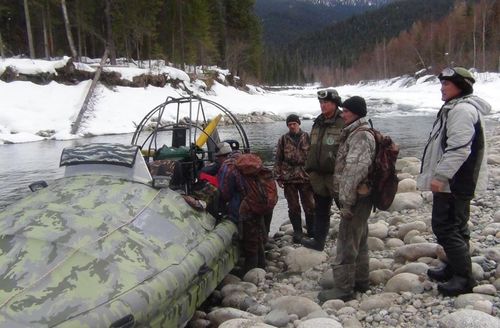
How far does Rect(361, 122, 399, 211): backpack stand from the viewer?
405cm

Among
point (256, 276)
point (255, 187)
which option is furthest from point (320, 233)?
point (255, 187)

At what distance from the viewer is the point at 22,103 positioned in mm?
26406

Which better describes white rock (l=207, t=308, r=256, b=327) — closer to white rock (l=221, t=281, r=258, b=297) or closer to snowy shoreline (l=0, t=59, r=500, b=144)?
white rock (l=221, t=281, r=258, b=297)

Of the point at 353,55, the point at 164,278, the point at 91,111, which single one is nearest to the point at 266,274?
the point at 164,278

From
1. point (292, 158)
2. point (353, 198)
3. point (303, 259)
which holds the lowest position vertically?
point (303, 259)

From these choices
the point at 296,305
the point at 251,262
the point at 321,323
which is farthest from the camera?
the point at 251,262

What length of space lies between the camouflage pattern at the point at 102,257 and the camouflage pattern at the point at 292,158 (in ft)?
6.37

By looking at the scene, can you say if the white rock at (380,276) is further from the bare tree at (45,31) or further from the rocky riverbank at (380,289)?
the bare tree at (45,31)

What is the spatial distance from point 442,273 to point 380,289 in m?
0.63

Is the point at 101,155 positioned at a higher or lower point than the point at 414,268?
higher

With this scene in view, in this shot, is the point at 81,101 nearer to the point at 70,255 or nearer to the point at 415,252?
the point at 415,252

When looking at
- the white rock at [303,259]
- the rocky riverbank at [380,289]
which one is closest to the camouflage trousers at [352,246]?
the rocky riverbank at [380,289]

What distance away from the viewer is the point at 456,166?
142 inches

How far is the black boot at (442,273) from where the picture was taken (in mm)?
4266
